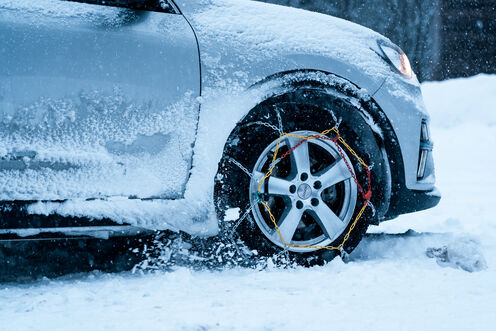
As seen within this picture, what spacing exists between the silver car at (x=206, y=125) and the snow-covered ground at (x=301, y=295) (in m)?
0.23

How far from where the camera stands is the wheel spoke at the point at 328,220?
271 cm

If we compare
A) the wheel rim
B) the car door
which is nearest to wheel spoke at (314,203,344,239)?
the wheel rim

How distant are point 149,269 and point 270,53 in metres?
1.23

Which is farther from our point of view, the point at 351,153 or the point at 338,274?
the point at 351,153

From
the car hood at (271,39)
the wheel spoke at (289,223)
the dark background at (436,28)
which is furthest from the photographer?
the dark background at (436,28)

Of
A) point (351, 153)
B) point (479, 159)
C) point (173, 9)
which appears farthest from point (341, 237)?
point (479, 159)

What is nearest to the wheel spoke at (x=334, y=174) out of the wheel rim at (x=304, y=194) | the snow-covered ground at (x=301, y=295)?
the wheel rim at (x=304, y=194)

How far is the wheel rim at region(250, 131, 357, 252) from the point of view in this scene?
267 centimetres

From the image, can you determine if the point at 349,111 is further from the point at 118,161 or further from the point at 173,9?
the point at 118,161

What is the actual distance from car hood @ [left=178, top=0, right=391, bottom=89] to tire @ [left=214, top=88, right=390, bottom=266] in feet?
0.63

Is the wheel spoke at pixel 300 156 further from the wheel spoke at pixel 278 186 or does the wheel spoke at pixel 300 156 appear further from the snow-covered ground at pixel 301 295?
the snow-covered ground at pixel 301 295

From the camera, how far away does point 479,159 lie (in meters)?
8.34

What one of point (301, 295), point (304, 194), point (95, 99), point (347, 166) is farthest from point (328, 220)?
point (95, 99)

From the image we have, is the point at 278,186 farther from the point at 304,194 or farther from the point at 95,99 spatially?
the point at 95,99
